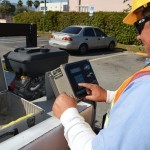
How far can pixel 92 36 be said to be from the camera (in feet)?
45.1

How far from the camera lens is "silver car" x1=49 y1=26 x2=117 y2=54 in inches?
494

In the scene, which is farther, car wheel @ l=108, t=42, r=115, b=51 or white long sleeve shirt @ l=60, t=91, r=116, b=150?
car wheel @ l=108, t=42, r=115, b=51

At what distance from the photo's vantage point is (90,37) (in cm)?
1354

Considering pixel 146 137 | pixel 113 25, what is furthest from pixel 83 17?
pixel 146 137

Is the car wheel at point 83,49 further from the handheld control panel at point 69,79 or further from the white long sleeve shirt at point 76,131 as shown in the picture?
the white long sleeve shirt at point 76,131

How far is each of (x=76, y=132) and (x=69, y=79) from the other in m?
0.57

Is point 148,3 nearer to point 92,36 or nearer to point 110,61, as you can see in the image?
point 110,61

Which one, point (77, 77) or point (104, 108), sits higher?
point (77, 77)

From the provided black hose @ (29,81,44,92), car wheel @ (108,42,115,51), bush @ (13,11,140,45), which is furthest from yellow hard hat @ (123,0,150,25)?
bush @ (13,11,140,45)

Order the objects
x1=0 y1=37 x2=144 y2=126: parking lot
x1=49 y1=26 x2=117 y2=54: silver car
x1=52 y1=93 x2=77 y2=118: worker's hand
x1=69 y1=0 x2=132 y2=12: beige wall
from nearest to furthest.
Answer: x1=52 y1=93 x2=77 y2=118: worker's hand → x1=0 y1=37 x2=144 y2=126: parking lot → x1=49 y1=26 x2=117 y2=54: silver car → x1=69 y1=0 x2=132 y2=12: beige wall

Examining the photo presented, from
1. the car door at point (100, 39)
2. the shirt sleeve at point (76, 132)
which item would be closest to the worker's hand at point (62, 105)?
the shirt sleeve at point (76, 132)

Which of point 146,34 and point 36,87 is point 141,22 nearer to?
point 146,34

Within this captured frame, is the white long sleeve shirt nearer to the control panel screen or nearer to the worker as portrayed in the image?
the worker

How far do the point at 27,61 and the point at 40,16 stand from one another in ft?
76.1
